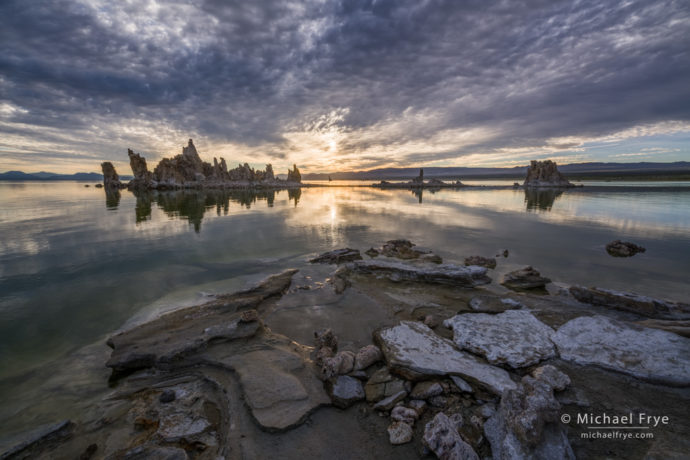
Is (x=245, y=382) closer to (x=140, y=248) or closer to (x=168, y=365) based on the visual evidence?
(x=168, y=365)

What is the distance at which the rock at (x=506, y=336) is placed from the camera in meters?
4.79

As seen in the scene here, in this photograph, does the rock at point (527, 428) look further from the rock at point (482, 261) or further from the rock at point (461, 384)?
the rock at point (482, 261)

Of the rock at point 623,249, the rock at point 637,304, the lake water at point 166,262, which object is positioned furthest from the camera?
the rock at point 623,249

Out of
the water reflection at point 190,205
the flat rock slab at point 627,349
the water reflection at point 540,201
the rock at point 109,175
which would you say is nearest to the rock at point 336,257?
the flat rock slab at point 627,349

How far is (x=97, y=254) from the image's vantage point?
12.6 meters

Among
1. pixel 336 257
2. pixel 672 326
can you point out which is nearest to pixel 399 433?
pixel 672 326

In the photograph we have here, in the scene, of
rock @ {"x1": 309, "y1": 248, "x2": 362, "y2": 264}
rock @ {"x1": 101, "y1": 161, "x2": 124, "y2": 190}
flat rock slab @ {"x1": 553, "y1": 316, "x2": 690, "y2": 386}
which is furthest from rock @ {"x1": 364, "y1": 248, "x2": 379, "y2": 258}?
rock @ {"x1": 101, "y1": 161, "x2": 124, "y2": 190}

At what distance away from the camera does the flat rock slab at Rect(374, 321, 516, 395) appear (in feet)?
13.9

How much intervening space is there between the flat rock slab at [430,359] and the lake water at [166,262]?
19.3 feet

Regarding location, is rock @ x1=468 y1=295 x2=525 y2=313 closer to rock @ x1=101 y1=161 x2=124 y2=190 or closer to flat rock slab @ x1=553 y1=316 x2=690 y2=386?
flat rock slab @ x1=553 y1=316 x2=690 y2=386

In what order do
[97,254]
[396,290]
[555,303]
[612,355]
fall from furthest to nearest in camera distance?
[97,254] → [396,290] → [555,303] → [612,355]

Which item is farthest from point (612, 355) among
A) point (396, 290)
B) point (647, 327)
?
point (396, 290)

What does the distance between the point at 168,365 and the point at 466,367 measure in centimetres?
594

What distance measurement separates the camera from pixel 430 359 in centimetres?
468
